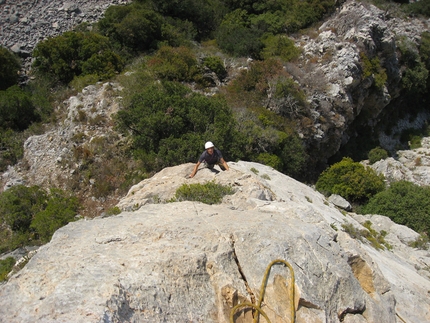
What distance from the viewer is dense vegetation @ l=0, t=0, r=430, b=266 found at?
1306cm

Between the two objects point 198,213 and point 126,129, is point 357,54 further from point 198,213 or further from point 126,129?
point 198,213

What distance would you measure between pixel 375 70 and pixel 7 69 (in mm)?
23869

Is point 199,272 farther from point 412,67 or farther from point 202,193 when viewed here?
point 412,67

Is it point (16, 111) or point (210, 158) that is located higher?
point (210, 158)

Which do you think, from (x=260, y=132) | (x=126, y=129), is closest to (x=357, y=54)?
(x=260, y=132)

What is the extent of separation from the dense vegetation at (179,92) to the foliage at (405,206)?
161 mm

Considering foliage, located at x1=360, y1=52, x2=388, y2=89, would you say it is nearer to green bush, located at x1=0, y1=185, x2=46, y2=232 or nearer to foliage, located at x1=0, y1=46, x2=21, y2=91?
green bush, located at x1=0, y1=185, x2=46, y2=232

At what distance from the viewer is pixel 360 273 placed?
→ 6.70m

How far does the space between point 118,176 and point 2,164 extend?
6.22 meters

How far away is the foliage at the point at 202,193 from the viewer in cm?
820

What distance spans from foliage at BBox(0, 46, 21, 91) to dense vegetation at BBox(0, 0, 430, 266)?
59 mm

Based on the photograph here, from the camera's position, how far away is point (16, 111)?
1770 cm

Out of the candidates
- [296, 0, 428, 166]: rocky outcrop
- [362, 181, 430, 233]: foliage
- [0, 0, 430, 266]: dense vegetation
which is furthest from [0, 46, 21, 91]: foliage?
Result: [362, 181, 430, 233]: foliage

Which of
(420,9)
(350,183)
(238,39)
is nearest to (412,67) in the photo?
(420,9)
